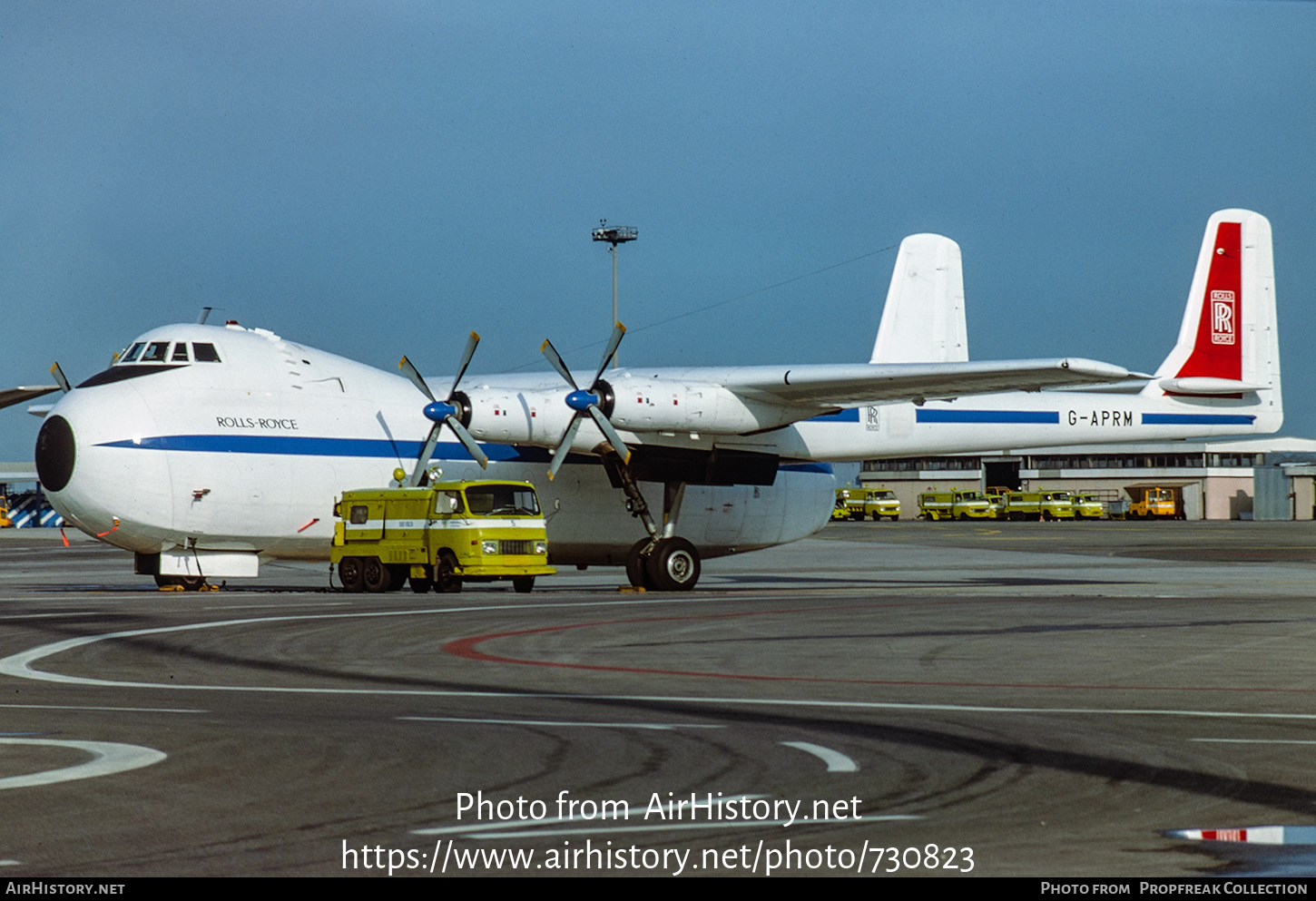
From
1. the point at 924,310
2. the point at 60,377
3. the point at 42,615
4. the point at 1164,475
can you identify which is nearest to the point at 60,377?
the point at 60,377

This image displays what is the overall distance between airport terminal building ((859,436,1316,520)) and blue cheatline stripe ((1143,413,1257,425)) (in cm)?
7273

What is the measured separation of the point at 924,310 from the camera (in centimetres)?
3641

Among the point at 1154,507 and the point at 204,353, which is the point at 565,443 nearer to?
the point at 204,353

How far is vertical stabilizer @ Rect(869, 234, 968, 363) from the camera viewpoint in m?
36.3

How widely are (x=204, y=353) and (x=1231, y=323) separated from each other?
24.3 metres

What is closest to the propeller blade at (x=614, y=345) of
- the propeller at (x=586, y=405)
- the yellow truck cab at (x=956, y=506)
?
the propeller at (x=586, y=405)

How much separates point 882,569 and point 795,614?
21211 millimetres

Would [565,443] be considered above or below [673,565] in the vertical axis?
above

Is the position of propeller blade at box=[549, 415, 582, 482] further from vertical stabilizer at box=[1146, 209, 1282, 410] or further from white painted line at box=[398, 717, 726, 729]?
white painted line at box=[398, 717, 726, 729]

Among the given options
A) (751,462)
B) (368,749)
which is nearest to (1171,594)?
(751,462)

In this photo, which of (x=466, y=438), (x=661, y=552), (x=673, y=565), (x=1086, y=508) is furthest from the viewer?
(x=1086, y=508)

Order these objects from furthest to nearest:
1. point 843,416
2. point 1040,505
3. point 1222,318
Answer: point 1040,505 → point 1222,318 → point 843,416

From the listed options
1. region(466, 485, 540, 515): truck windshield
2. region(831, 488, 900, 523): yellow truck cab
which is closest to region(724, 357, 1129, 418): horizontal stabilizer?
region(466, 485, 540, 515): truck windshield

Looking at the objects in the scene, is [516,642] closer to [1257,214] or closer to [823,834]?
[823,834]
